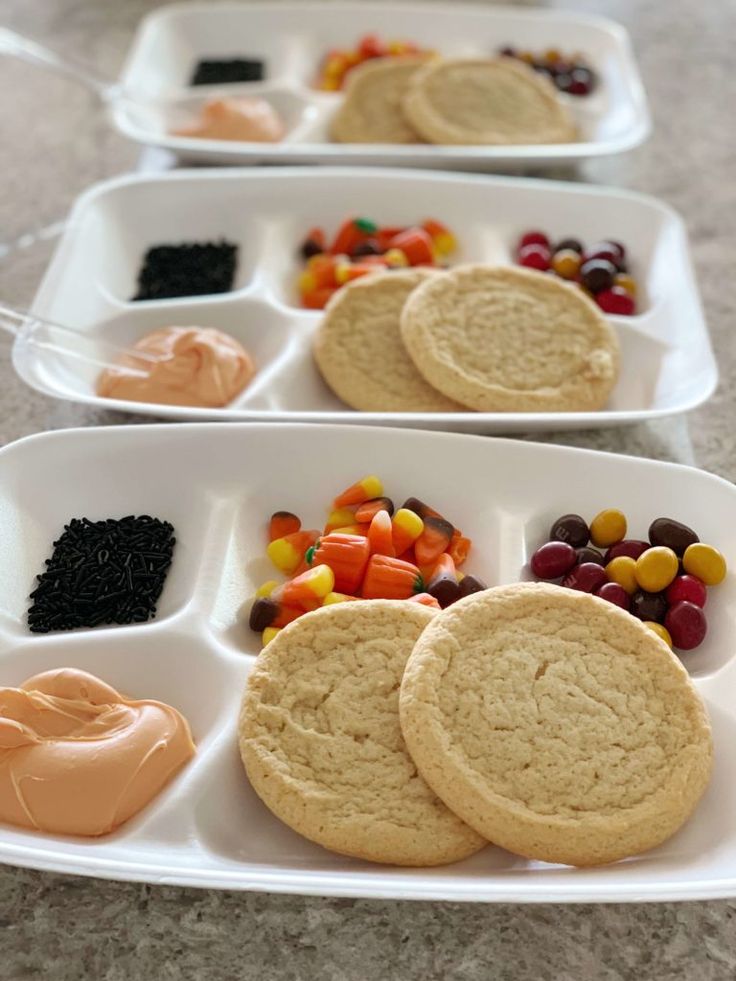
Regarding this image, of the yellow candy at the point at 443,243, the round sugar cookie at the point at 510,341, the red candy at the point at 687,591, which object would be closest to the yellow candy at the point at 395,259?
the yellow candy at the point at 443,243

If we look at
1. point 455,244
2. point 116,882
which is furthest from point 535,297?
point 116,882

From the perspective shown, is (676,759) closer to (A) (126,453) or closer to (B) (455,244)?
(A) (126,453)

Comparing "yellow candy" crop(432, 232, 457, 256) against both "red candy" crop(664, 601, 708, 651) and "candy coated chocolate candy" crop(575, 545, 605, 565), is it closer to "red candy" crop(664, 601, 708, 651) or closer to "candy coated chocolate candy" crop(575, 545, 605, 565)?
"candy coated chocolate candy" crop(575, 545, 605, 565)

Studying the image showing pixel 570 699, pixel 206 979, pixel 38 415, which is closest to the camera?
pixel 206 979

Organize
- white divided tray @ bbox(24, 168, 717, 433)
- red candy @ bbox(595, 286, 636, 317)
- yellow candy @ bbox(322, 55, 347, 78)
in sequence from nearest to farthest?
1. white divided tray @ bbox(24, 168, 717, 433)
2. red candy @ bbox(595, 286, 636, 317)
3. yellow candy @ bbox(322, 55, 347, 78)

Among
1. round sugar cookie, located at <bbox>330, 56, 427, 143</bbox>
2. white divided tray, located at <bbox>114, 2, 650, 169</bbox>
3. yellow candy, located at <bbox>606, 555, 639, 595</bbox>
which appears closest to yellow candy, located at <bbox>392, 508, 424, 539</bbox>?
yellow candy, located at <bbox>606, 555, 639, 595</bbox>

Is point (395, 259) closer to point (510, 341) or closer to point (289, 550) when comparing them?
point (510, 341)

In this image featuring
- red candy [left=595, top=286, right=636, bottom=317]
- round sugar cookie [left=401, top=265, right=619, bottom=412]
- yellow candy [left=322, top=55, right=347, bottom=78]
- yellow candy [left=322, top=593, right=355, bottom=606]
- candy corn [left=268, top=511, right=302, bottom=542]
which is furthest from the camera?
yellow candy [left=322, top=55, right=347, bottom=78]
